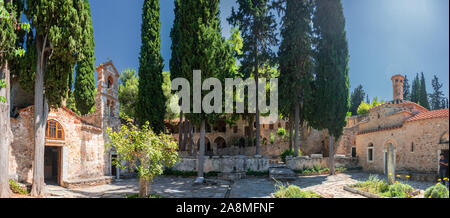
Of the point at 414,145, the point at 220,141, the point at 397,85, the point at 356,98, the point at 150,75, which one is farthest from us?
the point at 356,98

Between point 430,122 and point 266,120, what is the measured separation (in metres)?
17.3

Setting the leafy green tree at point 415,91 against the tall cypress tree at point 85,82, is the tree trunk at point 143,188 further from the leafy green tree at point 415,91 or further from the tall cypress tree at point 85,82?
the leafy green tree at point 415,91

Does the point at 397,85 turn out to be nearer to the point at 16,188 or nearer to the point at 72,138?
the point at 72,138

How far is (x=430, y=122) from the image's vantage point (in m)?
12.8

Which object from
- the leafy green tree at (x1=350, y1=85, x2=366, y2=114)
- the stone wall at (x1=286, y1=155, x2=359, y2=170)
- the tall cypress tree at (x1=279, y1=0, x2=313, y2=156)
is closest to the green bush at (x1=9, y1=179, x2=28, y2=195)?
the stone wall at (x1=286, y1=155, x2=359, y2=170)

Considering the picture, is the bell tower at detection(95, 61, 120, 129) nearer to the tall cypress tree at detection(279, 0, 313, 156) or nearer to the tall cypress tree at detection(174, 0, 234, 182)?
the tall cypress tree at detection(174, 0, 234, 182)

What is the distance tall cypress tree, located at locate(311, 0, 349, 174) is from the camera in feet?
50.5

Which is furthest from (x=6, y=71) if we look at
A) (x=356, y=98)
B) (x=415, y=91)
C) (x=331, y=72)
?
(x=356, y=98)

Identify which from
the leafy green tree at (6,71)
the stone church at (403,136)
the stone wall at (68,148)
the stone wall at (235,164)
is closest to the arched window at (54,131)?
the stone wall at (68,148)

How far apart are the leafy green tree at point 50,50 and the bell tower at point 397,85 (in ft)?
54.7

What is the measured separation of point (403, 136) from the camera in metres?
14.4

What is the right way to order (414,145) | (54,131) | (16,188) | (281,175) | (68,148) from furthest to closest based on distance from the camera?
(414,145) < (281,175) < (68,148) < (54,131) < (16,188)

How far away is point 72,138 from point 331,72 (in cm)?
1497
